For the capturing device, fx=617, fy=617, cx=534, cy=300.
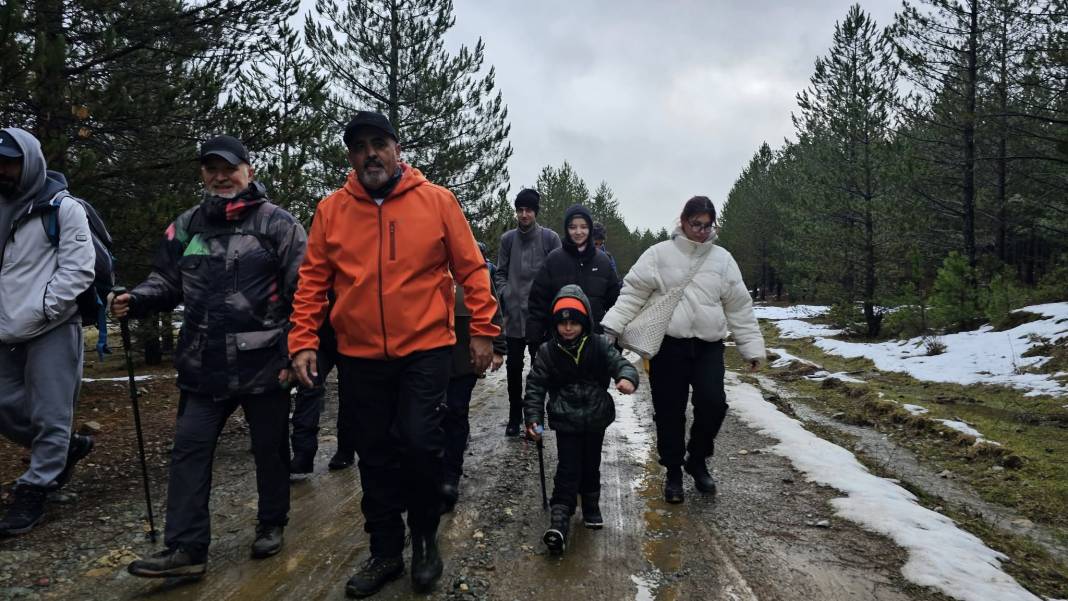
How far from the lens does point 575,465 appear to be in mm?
3928

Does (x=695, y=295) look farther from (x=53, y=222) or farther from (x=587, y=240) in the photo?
(x=53, y=222)

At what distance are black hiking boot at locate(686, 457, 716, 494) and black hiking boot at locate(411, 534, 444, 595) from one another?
234cm

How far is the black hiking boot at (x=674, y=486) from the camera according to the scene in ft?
14.7

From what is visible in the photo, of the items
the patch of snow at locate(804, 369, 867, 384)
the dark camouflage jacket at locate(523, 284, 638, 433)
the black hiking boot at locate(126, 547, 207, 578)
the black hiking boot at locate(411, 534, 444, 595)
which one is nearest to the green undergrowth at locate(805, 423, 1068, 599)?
the dark camouflage jacket at locate(523, 284, 638, 433)

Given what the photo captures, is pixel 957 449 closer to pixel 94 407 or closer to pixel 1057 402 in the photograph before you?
pixel 1057 402

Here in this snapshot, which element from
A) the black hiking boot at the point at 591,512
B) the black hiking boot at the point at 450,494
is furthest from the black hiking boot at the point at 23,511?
the black hiking boot at the point at 591,512

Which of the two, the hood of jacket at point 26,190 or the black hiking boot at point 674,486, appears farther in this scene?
the black hiking boot at point 674,486

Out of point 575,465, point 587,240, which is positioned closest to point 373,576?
point 575,465

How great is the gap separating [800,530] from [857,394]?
626 centimetres

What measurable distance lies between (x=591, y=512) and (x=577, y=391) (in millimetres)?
783

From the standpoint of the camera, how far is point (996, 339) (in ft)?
41.4

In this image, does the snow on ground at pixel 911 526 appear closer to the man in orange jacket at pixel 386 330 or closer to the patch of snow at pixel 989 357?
the man in orange jacket at pixel 386 330

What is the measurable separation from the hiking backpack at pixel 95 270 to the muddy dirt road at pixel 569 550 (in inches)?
52.3

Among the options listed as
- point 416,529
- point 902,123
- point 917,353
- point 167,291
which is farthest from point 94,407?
point 902,123
